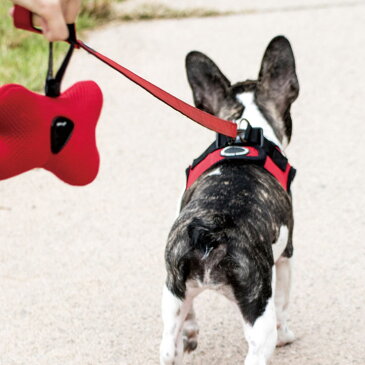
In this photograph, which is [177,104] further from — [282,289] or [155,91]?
[282,289]

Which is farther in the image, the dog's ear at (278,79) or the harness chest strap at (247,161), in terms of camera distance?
the dog's ear at (278,79)

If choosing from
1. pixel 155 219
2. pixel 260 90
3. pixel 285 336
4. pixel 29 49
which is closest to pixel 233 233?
pixel 285 336

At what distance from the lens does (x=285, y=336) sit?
14.2 feet

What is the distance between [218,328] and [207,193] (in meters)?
1.03

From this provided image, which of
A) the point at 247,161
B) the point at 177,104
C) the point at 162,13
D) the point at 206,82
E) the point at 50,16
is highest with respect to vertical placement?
the point at 162,13

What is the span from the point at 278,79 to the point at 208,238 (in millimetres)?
1430

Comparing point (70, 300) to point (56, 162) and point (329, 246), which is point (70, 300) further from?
point (329, 246)

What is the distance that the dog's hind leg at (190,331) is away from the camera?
4102 millimetres

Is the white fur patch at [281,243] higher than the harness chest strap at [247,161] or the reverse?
the reverse

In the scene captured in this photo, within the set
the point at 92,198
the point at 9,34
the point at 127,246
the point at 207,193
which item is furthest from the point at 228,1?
the point at 207,193

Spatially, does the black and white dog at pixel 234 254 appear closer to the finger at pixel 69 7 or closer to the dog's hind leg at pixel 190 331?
the dog's hind leg at pixel 190 331

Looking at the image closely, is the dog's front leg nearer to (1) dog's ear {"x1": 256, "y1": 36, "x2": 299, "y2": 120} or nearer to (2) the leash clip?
(2) the leash clip

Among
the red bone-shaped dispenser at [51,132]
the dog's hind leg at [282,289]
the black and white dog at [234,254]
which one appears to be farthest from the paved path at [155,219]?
the red bone-shaped dispenser at [51,132]

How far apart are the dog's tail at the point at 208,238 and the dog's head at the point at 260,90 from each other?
104 centimetres
